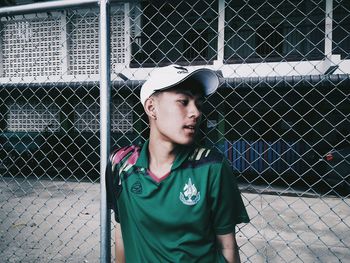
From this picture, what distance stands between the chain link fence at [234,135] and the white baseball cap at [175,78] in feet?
2.10

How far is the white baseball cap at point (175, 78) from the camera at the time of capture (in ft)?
4.44

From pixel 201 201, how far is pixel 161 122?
0.42 m

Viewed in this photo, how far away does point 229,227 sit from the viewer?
1.38 meters

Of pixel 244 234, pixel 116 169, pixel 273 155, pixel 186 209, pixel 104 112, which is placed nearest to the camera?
pixel 186 209

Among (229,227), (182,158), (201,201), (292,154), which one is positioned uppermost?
(182,158)

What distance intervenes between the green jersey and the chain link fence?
3.51 feet

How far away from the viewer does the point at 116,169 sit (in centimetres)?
160

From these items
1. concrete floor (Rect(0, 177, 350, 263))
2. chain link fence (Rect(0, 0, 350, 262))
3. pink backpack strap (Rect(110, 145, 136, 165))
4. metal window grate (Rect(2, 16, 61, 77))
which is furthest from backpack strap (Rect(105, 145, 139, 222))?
metal window grate (Rect(2, 16, 61, 77))

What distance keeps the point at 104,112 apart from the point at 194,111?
60cm

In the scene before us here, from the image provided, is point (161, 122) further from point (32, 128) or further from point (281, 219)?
point (32, 128)

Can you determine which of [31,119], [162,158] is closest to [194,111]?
[162,158]

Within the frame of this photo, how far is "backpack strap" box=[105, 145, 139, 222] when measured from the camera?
1.57 metres

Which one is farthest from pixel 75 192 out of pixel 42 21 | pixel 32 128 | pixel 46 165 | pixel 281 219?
pixel 42 21

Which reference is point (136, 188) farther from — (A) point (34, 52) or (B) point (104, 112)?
(A) point (34, 52)
